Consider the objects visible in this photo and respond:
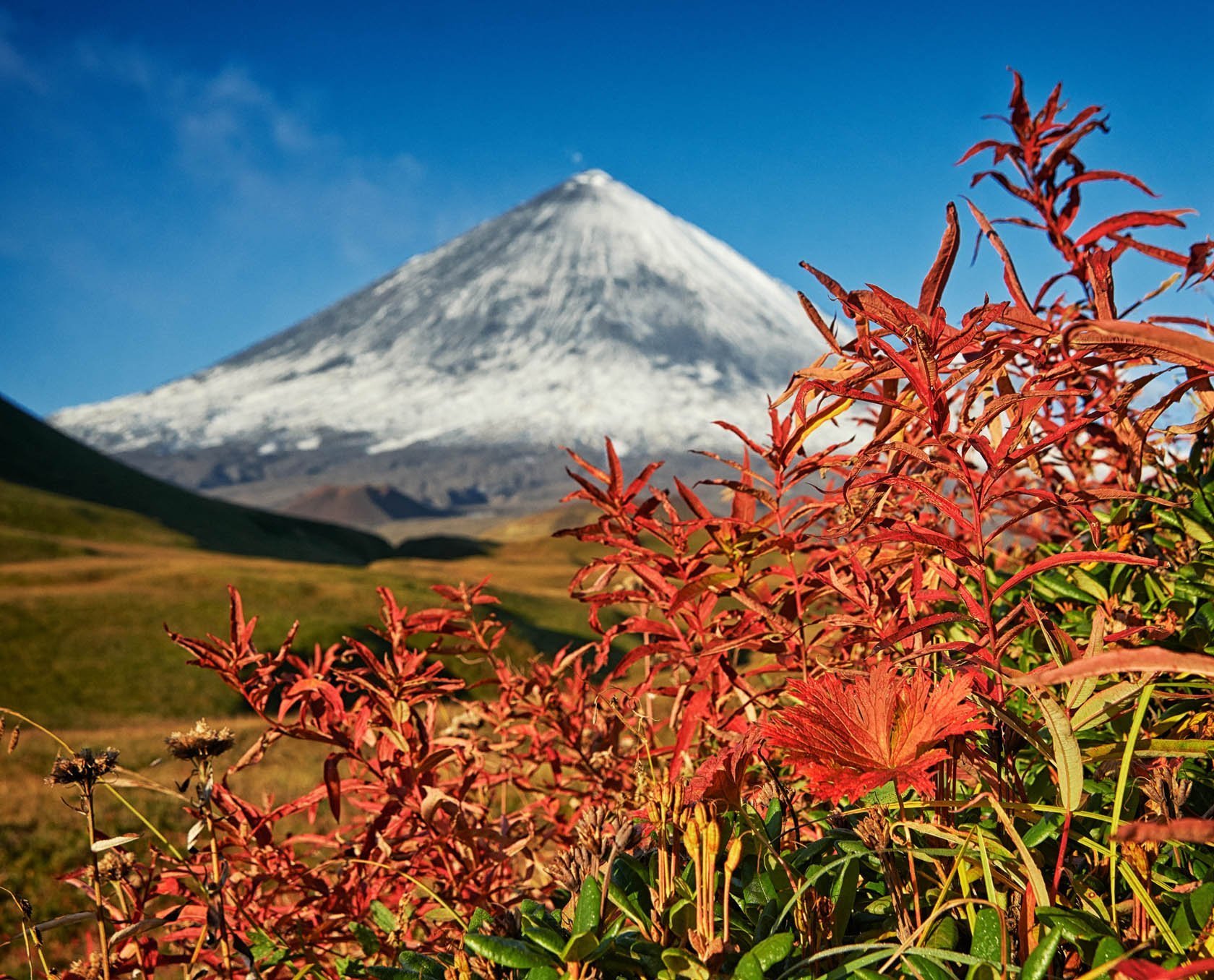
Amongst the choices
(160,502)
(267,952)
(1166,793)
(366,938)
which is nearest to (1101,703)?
(1166,793)

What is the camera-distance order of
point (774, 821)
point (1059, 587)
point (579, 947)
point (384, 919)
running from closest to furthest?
point (579, 947)
point (774, 821)
point (384, 919)
point (1059, 587)

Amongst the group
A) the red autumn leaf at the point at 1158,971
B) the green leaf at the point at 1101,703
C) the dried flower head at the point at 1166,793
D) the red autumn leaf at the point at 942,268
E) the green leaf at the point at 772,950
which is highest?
the red autumn leaf at the point at 942,268

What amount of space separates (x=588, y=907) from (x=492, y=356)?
167m

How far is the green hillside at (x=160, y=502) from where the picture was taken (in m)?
32.4

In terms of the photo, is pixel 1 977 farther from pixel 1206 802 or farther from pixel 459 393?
pixel 459 393

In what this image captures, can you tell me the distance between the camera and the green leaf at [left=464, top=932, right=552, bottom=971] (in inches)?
30.8

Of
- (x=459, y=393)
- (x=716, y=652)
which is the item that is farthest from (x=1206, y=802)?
(x=459, y=393)

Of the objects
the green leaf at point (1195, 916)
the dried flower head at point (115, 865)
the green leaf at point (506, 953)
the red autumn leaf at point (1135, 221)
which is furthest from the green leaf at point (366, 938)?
the red autumn leaf at point (1135, 221)

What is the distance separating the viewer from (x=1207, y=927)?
27.9 inches

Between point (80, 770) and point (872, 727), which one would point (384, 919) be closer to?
point (80, 770)

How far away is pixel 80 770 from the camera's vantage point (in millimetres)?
923

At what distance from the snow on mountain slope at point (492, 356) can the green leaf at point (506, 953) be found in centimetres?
15118

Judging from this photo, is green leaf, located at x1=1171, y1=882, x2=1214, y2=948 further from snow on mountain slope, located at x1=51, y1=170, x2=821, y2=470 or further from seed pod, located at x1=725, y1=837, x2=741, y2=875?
snow on mountain slope, located at x1=51, y1=170, x2=821, y2=470

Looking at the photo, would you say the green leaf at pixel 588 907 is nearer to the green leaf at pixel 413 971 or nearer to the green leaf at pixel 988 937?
the green leaf at pixel 413 971
